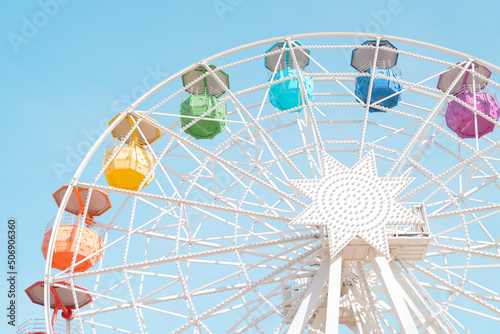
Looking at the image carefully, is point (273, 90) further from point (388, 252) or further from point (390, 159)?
point (388, 252)

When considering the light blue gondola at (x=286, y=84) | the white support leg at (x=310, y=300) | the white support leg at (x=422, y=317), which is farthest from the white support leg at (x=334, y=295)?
the light blue gondola at (x=286, y=84)

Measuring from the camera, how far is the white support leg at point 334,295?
1266 cm

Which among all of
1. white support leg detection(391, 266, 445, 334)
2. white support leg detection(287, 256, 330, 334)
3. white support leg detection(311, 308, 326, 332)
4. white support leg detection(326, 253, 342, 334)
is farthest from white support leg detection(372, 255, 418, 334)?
white support leg detection(311, 308, 326, 332)

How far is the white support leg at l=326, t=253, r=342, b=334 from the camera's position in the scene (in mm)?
12656

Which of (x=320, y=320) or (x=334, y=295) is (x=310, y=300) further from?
(x=320, y=320)

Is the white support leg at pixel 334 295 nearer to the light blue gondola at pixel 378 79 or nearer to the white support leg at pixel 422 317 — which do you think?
the white support leg at pixel 422 317

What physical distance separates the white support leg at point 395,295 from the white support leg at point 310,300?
1084mm

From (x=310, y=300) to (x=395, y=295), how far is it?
1.78 metres

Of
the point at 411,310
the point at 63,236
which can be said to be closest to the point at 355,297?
the point at 411,310

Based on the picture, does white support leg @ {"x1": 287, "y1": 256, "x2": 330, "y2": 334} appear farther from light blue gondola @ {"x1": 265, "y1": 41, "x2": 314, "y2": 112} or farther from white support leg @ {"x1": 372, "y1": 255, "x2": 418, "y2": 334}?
light blue gondola @ {"x1": 265, "y1": 41, "x2": 314, "y2": 112}

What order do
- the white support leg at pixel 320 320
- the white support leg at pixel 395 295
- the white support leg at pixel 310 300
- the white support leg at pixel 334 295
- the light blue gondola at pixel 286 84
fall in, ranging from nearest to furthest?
the white support leg at pixel 395 295, the white support leg at pixel 334 295, the white support leg at pixel 310 300, the white support leg at pixel 320 320, the light blue gondola at pixel 286 84

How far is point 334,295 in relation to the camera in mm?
13266

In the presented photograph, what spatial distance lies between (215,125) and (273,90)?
1993mm

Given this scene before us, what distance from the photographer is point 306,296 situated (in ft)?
46.1
